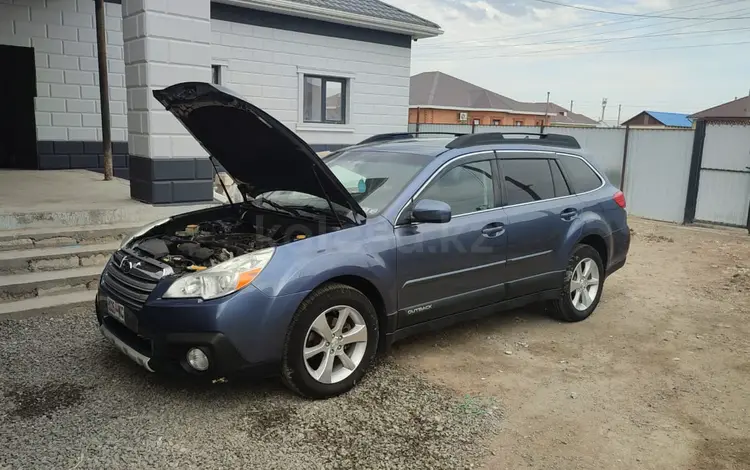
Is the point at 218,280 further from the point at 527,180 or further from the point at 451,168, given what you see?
the point at 527,180

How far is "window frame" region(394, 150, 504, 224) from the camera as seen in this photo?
4.05 m

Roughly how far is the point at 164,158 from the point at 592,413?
17.3ft

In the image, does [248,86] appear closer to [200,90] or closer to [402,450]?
[200,90]

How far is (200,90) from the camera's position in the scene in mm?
3754

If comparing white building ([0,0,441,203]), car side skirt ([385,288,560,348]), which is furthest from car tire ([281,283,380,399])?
white building ([0,0,441,203])

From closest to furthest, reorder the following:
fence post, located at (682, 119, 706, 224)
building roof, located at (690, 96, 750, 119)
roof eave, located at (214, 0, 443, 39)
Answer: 1. roof eave, located at (214, 0, 443, 39)
2. fence post, located at (682, 119, 706, 224)
3. building roof, located at (690, 96, 750, 119)

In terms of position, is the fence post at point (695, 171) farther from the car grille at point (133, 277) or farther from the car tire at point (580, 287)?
the car grille at point (133, 277)

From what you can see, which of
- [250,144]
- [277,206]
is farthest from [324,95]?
[250,144]

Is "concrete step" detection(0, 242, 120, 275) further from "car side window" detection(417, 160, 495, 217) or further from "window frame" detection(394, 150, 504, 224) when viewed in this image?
"car side window" detection(417, 160, 495, 217)

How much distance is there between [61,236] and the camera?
5.78 metres

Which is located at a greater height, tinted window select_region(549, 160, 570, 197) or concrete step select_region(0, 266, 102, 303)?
tinted window select_region(549, 160, 570, 197)

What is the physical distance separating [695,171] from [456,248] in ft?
31.0

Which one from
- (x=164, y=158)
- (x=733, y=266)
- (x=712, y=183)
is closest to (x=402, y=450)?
(x=164, y=158)

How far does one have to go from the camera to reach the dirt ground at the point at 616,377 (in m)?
3.28
